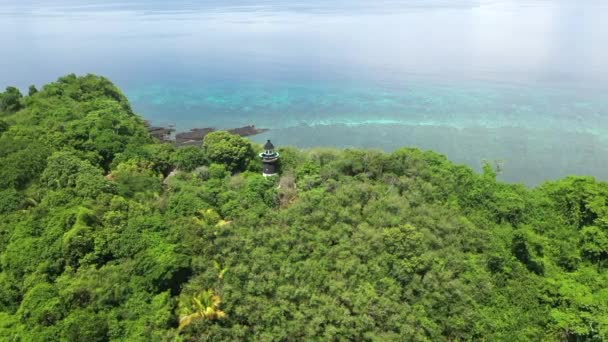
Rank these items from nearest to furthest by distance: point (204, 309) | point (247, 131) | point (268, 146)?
point (204, 309) < point (268, 146) < point (247, 131)

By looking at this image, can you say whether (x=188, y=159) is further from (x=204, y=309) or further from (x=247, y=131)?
(x=247, y=131)

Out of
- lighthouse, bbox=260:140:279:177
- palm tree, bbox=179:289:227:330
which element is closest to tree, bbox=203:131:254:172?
lighthouse, bbox=260:140:279:177

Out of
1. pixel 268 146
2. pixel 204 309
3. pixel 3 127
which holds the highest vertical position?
pixel 3 127

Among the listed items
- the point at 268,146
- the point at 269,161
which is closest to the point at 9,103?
the point at 268,146

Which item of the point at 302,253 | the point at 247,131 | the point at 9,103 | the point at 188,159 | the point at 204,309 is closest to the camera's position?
the point at 204,309

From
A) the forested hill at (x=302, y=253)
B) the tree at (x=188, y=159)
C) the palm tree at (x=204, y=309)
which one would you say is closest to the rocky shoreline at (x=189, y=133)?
the tree at (x=188, y=159)

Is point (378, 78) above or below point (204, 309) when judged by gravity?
above

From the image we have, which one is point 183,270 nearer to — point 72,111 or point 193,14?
point 72,111

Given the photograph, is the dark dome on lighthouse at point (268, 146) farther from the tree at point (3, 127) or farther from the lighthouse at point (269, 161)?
the tree at point (3, 127)
